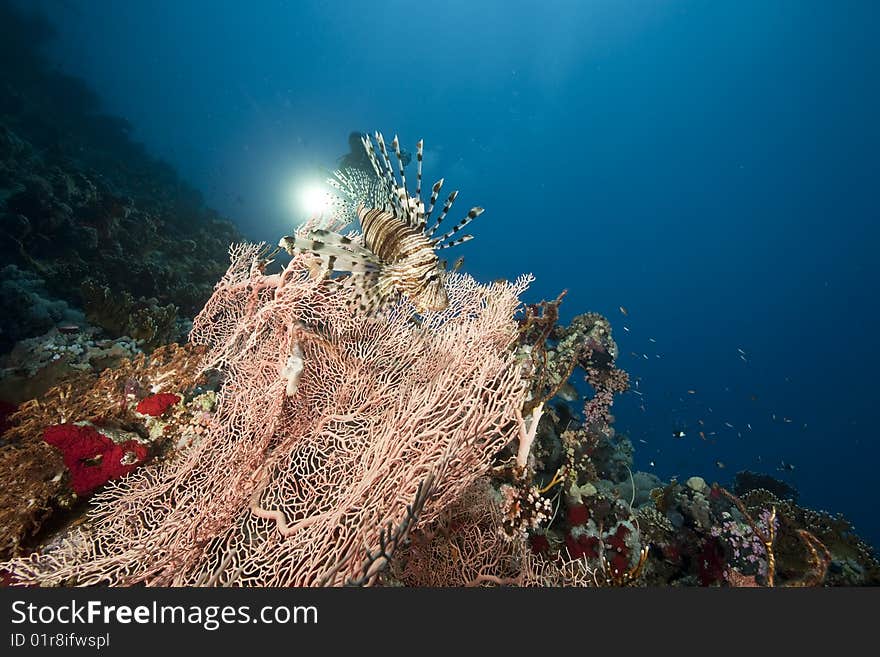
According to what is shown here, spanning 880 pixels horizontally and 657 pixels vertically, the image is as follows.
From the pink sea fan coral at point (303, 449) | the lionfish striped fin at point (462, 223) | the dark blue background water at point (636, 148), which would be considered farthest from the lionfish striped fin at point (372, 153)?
the dark blue background water at point (636, 148)

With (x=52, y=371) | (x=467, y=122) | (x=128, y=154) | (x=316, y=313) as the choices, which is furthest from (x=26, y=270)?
(x=467, y=122)

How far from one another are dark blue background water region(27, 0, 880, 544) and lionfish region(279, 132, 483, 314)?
4326 centimetres

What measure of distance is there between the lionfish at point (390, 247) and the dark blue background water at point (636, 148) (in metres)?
43.3

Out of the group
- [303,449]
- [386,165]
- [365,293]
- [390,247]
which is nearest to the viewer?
[303,449]

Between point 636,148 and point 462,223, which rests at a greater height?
point 636,148

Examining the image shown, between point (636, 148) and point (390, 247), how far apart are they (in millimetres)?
85598

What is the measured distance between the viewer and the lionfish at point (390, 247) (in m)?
3.38

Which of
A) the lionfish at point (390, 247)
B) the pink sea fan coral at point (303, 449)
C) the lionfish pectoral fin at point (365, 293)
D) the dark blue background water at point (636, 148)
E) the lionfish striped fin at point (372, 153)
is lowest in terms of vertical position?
the pink sea fan coral at point (303, 449)

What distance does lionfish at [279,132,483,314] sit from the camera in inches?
133

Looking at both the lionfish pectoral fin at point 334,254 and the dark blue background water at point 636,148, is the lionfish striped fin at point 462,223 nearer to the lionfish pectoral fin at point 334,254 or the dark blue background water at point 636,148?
the lionfish pectoral fin at point 334,254

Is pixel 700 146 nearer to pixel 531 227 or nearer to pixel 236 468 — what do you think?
pixel 531 227

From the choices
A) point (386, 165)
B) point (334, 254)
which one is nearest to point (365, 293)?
point (334, 254)

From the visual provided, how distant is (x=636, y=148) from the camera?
72.9 m

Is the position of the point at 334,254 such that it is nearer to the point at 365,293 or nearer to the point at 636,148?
the point at 365,293
